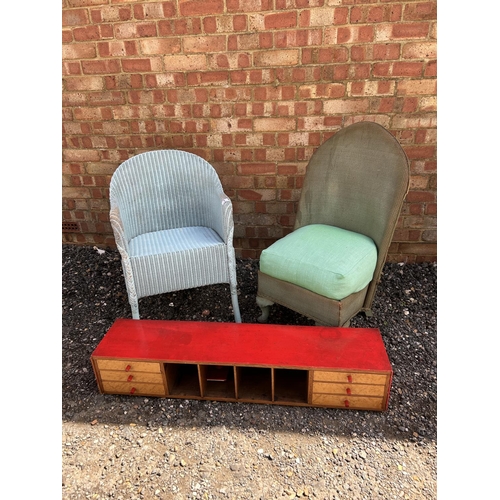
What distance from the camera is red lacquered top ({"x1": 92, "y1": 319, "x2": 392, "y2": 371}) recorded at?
1730 mm

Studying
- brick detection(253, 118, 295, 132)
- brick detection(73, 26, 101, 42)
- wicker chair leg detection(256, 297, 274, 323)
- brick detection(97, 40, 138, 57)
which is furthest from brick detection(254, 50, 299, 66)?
wicker chair leg detection(256, 297, 274, 323)

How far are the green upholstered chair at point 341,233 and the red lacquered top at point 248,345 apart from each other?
21cm

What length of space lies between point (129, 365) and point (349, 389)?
3.35 ft

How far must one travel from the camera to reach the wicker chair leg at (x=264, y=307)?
90.3 inches

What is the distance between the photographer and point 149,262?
217 centimetres

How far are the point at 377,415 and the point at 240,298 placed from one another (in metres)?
1.20

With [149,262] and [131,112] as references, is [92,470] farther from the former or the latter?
[131,112]

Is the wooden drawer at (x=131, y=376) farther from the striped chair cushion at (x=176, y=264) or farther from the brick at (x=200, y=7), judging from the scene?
the brick at (x=200, y=7)

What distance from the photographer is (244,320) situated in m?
2.51

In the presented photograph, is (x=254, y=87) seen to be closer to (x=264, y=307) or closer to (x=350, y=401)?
(x=264, y=307)

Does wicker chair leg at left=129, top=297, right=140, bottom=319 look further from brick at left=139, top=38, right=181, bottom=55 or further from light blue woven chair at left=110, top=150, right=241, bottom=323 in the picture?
brick at left=139, top=38, right=181, bottom=55

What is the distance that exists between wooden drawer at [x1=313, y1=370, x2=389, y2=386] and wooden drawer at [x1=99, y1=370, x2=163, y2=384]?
75 centimetres

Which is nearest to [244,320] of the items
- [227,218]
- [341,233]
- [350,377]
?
[227,218]

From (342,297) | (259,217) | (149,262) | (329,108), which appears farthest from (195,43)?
(342,297)
